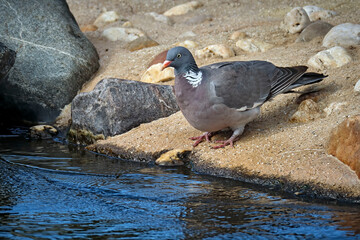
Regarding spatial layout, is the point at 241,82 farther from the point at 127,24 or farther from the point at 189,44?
the point at 127,24

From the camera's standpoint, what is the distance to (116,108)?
21.9ft

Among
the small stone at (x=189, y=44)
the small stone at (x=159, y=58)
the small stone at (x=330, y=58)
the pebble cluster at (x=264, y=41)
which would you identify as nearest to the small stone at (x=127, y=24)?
the pebble cluster at (x=264, y=41)

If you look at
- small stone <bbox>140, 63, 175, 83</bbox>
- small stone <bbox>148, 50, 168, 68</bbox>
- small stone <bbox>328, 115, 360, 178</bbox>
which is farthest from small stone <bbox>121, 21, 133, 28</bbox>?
small stone <bbox>328, 115, 360, 178</bbox>

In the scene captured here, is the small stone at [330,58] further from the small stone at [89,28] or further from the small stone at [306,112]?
the small stone at [89,28]

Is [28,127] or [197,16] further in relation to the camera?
[197,16]

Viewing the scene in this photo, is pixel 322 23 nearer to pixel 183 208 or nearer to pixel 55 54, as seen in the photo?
pixel 55 54

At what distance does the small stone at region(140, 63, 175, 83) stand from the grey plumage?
226cm

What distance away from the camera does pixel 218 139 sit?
5965mm

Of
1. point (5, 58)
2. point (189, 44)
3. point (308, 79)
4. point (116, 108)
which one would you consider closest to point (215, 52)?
point (189, 44)

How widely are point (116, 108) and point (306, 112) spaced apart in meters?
2.43

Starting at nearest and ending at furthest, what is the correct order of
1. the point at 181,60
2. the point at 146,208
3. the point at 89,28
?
the point at 146,208, the point at 181,60, the point at 89,28

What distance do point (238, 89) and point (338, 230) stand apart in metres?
2.08

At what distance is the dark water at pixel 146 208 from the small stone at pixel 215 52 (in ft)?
9.74

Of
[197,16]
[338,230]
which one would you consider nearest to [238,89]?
[338,230]
